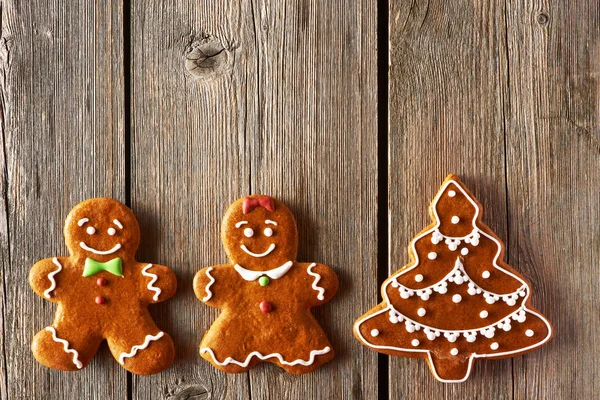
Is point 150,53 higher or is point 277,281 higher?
point 150,53

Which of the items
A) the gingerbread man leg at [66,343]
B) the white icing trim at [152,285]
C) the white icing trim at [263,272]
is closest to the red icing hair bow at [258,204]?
the white icing trim at [263,272]

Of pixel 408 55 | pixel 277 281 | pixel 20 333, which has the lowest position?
pixel 20 333

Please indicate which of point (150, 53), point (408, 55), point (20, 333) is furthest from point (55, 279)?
point (408, 55)

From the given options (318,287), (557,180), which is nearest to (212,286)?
(318,287)

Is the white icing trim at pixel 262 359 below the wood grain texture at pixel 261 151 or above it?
below

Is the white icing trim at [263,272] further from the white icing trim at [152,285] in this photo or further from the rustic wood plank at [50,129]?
the rustic wood plank at [50,129]

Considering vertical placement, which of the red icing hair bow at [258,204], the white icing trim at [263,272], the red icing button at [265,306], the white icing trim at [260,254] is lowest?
the red icing button at [265,306]

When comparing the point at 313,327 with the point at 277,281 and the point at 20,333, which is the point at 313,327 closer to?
the point at 277,281

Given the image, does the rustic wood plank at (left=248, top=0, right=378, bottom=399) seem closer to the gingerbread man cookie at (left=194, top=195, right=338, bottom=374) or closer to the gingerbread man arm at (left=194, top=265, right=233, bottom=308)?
the gingerbread man cookie at (left=194, top=195, right=338, bottom=374)
